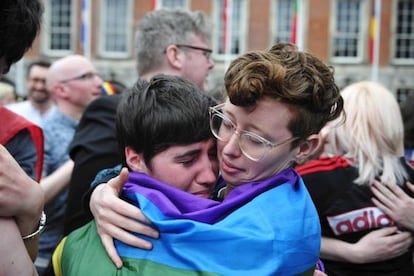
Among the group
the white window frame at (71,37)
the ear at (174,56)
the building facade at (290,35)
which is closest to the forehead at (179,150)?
the ear at (174,56)

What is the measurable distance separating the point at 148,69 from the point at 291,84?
1743 millimetres

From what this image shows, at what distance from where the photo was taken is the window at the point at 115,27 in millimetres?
28000

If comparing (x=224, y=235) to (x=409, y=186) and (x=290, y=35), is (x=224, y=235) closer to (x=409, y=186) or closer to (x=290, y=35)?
(x=409, y=186)

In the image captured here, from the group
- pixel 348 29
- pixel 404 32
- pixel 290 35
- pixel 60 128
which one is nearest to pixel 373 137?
pixel 60 128

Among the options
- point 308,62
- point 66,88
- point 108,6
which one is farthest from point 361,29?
point 308,62

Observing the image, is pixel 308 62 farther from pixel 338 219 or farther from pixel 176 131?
pixel 338 219

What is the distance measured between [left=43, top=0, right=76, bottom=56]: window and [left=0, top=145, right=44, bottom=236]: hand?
27302 mm

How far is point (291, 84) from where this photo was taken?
171cm

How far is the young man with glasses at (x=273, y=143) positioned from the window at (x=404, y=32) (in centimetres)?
2666

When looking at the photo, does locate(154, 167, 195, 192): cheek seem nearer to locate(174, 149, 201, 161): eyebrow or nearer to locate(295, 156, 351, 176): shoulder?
locate(174, 149, 201, 161): eyebrow

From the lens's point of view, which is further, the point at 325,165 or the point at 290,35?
the point at 290,35

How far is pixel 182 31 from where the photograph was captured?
3369 mm

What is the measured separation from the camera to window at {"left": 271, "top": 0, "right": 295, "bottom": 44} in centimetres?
2716

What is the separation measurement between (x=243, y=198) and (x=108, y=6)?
2770 centimetres
